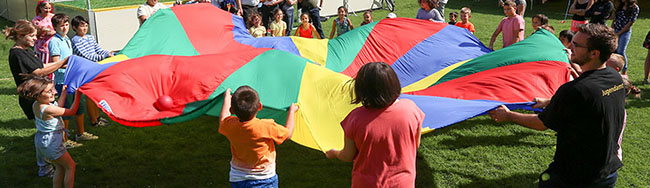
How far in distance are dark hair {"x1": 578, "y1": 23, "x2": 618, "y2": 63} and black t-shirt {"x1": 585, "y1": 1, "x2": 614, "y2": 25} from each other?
485 centimetres

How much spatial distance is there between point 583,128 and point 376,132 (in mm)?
975

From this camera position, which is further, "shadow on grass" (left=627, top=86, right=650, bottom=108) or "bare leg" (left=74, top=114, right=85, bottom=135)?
"shadow on grass" (left=627, top=86, right=650, bottom=108)

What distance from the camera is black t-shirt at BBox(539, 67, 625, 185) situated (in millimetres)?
2486

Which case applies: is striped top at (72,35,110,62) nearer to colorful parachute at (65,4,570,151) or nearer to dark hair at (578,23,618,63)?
colorful parachute at (65,4,570,151)

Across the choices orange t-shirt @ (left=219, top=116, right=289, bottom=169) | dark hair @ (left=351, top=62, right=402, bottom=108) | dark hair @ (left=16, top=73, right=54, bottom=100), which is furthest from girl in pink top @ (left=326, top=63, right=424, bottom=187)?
dark hair @ (left=16, top=73, right=54, bottom=100)

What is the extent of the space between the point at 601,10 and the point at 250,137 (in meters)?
5.58

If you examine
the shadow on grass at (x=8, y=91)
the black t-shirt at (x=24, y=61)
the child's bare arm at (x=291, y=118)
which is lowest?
the shadow on grass at (x=8, y=91)

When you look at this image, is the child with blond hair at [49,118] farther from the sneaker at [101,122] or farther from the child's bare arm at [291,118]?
the sneaker at [101,122]

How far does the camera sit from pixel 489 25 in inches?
452

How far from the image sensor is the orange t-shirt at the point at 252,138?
9.75ft

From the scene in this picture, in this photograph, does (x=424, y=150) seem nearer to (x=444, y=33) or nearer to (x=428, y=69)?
(x=428, y=69)

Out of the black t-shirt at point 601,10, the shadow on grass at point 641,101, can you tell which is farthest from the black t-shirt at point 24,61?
the black t-shirt at point 601,10

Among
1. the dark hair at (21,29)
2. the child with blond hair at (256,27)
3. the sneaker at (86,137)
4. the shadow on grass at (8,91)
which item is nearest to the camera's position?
the dark hair at (21,29)

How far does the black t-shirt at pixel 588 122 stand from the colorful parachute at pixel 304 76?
2.82 feet
